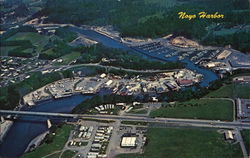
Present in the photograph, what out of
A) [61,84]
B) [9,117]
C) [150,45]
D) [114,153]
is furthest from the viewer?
[150,45]

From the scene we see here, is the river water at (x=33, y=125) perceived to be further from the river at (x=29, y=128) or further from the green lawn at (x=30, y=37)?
the green lawn at (x=30, y=37)

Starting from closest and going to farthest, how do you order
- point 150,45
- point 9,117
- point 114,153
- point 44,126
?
point 114,153 < point 44,126 < point 9,117 < point 150,45

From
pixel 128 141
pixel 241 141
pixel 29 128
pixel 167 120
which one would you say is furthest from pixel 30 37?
pixel 241 141

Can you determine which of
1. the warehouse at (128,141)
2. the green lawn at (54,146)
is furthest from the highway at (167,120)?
the warehouse at (128,141)

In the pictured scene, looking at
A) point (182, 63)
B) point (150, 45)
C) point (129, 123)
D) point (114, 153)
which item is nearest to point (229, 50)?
point (182, 63)

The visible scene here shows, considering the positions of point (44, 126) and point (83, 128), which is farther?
point (44, 126)

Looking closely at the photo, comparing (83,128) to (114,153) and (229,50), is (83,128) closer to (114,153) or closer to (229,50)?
(114,153)

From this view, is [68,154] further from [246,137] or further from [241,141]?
[246,137]
